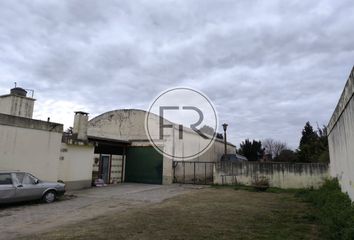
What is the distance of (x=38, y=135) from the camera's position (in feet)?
43.3

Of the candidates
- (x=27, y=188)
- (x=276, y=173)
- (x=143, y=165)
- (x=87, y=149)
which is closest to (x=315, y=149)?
(x=276, y=173)

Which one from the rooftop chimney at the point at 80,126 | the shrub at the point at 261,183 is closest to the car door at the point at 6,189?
the rooftop chimney at the point at 80,126

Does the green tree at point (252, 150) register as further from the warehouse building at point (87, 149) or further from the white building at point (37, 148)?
the white building at point (37, 148)

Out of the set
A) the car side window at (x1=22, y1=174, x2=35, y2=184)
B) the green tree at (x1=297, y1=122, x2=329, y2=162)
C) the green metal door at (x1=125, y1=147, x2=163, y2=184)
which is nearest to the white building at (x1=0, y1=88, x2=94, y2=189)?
the car side window at (x1=22, y1=174, x2=35, y2=184)

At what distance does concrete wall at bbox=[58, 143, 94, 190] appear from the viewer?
49.9ft

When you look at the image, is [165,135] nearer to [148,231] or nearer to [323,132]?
[148,231]

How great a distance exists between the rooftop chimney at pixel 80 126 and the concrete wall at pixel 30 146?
7.23ft

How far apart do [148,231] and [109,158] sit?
13.9 m

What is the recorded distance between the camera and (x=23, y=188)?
34.5ft

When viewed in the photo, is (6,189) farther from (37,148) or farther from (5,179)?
(37,148)

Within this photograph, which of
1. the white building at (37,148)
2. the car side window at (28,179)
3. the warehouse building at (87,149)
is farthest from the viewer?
the warehouse building at (87,149)

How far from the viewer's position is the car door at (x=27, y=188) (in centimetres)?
1042

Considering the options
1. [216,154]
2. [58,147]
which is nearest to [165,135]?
[58,147]

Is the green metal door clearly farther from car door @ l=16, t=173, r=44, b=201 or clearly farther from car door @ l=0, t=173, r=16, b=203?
car door @ l=0, t=173, r=16, b=203
